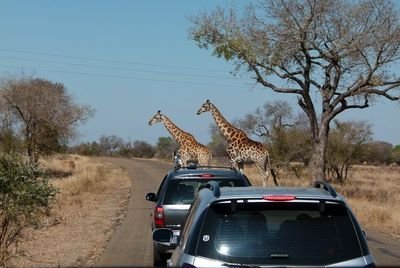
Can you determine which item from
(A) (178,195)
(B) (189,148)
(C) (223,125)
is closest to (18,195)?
(A) (178,195)

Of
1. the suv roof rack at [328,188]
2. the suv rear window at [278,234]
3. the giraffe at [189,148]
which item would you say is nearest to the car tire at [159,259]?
the suv roof rack at [328,188]

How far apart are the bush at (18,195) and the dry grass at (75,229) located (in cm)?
51

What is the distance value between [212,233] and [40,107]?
38097mm

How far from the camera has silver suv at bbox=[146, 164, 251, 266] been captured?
413 inches

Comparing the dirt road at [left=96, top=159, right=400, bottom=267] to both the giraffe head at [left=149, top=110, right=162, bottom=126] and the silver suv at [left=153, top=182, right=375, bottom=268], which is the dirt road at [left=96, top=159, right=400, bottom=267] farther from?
the giraffe head at [left=149, top=110, right=162, bottom=126]

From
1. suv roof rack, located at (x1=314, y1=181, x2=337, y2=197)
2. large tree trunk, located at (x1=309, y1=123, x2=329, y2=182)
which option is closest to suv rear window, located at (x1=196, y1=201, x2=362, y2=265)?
suv roof rack, located at (x1=314, y1=181, x2=337, y2=197)

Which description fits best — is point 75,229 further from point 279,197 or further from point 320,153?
point 279,197

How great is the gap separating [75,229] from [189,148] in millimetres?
12183

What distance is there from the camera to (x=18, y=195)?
1248 centimetres

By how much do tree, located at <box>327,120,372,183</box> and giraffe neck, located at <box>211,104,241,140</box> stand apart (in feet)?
51.2

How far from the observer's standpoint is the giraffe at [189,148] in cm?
2788

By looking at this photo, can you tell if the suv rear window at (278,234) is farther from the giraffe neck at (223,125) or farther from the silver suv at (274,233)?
the giraffe neck at (223,125)

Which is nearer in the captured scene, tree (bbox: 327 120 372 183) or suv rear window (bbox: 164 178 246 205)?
suv rear window (bbox: 164 178 246 205)

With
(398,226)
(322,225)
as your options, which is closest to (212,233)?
(322,225)
